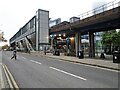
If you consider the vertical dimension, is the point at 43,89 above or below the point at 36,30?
below

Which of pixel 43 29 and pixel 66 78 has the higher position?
pixel 43 29

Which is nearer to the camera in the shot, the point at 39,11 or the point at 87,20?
the point at 87,20

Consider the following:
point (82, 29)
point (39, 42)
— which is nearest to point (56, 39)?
point (39, 42)

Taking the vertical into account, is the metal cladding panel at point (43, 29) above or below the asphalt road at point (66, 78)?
above

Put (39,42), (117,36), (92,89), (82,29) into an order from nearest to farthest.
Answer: (92,89), (82,29), (117,36), (39,42)

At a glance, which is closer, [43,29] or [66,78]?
[66,78]

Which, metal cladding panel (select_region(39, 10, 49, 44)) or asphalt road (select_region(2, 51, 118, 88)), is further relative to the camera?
metal cladding panel (select_region(39, 10, 49, 44))

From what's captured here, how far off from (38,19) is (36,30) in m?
4.78

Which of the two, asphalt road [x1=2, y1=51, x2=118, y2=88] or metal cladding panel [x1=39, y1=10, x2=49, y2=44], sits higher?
metal cladding panel [x1=39, y1=10, x2=49, y2=44]

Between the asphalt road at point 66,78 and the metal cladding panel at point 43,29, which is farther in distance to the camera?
the metal cladding panel at point 43,29

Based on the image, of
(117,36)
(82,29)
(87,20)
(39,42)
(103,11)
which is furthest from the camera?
(39,42)

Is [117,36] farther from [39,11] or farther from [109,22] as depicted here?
[109,22]

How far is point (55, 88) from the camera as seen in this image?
896cm

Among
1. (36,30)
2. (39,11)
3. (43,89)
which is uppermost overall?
(39,11)
